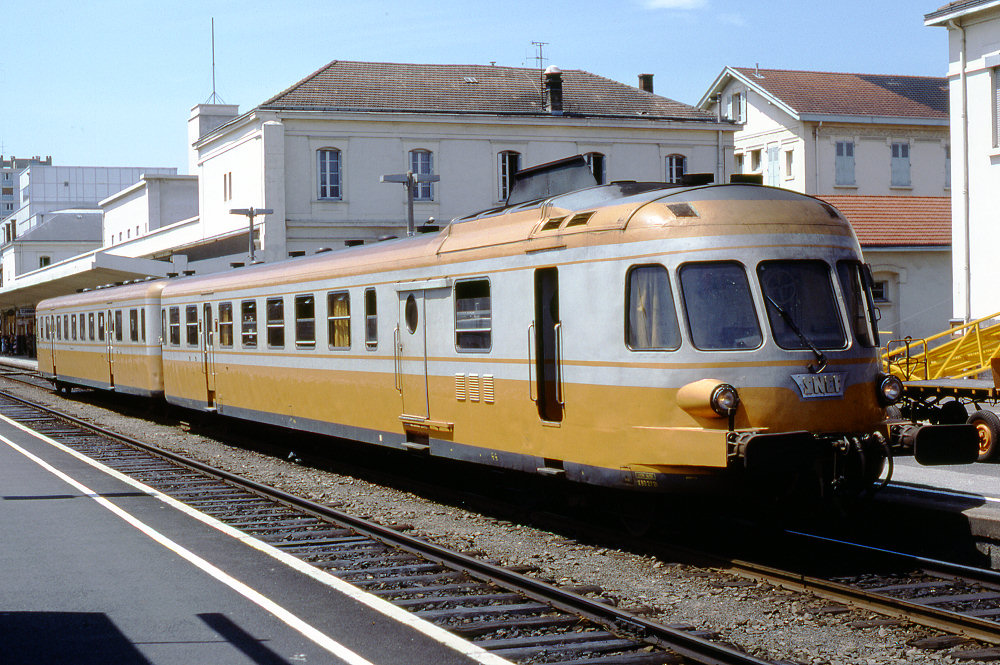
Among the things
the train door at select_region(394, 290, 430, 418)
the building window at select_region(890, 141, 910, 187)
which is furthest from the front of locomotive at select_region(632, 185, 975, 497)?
the building window at select_region(890, 141, 910, 187)

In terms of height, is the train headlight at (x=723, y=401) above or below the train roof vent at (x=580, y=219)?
below

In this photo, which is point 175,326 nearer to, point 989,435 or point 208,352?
point 208,352

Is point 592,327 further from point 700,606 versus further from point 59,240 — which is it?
point 59,240

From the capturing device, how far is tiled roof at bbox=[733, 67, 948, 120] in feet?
179

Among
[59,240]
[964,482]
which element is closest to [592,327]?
[964,482]

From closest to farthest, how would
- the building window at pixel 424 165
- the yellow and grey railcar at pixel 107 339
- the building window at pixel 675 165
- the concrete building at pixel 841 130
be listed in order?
the yellow and grey railcar at pixel 107 339 → the building window at pixel 424 165 → the building window at pixel 675 165 → the concrete building at pixel 841 130

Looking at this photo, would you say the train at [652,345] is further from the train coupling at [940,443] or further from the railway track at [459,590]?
the railway track at [459,590]

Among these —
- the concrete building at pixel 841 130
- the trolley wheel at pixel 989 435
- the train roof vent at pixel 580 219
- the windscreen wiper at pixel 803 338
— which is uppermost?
the concrete building at pixel 841 130

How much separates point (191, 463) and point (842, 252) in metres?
10.5

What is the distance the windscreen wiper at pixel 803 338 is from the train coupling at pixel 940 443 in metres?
1.02

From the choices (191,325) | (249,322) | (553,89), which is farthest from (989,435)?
(553,89)

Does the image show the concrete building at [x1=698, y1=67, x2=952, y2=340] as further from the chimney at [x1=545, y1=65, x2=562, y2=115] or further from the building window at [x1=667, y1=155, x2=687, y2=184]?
the chimney at [x1=545, y1=65, x2=562, y2=115]

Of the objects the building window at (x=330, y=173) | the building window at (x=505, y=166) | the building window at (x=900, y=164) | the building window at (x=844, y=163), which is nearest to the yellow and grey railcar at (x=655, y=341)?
the building window at (x=330, y=173)

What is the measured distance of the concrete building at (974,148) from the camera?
26.1 m
